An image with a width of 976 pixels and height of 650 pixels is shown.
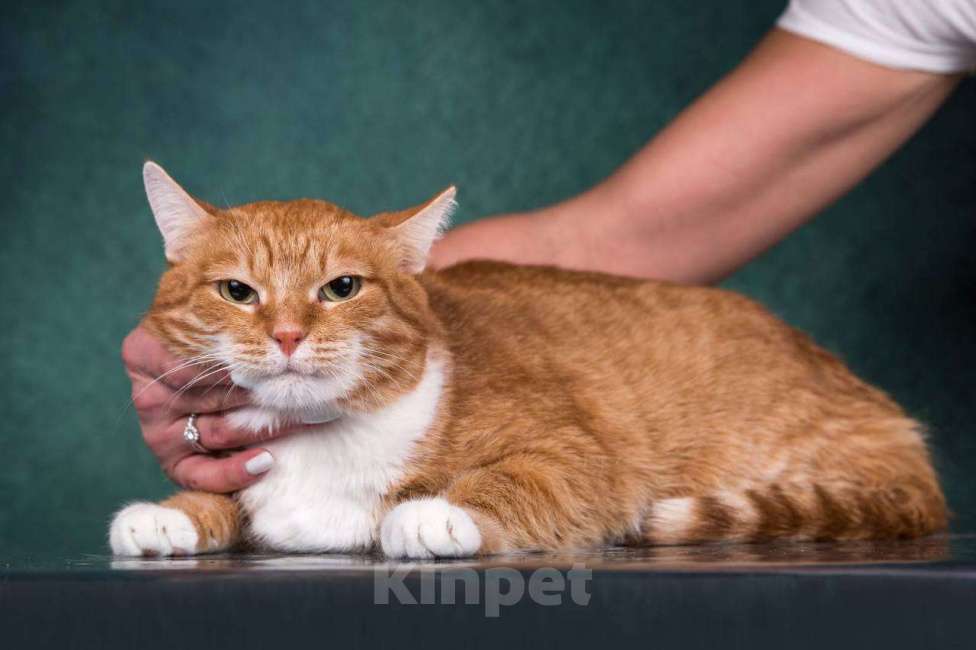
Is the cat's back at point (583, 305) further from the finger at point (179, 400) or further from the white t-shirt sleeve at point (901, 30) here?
the white t-shirt sleeve at point (901, 30)

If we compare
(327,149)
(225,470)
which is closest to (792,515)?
(225,470)

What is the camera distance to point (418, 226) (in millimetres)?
1958

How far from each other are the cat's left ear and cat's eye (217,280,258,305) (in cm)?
26

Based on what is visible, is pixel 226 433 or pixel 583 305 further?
pixel 583 305

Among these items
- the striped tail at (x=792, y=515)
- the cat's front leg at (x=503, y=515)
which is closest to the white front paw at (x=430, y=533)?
the cat's front leg at (x=503, y=515)

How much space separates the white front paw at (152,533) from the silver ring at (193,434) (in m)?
0.17

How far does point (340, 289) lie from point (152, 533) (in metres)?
0.46

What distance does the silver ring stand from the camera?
1.97 metres

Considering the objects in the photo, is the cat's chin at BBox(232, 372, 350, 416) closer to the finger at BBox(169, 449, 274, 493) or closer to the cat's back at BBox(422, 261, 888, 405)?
the finger at BBox(169, 449, 274, 493)

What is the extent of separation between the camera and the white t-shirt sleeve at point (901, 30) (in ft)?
8.52

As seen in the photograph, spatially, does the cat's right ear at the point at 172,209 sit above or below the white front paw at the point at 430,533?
above

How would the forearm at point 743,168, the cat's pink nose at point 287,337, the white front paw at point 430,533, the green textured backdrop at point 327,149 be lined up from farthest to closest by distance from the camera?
the green textured backdrop at point 327,149 < the forearm at point 743,168 < the cat's pink nose at point 287,337 < the white front paw at point 430,533

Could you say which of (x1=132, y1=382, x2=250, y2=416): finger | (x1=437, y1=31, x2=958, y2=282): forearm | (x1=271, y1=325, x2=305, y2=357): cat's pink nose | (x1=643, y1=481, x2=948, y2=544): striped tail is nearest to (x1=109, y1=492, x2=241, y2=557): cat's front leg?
(x1=132, y1=382, x2=250, y2=416): finger

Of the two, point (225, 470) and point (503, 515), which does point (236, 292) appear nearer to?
point (225, 470)
